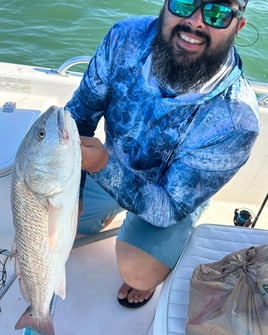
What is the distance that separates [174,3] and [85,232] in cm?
139

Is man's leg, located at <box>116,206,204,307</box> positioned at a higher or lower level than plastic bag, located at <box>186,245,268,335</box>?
lower

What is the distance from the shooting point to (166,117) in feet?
6.61

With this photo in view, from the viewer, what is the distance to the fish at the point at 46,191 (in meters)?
1.33

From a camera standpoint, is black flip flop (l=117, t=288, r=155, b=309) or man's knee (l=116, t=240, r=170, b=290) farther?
black flip flop (l=117, t=288, r=155, b=309)

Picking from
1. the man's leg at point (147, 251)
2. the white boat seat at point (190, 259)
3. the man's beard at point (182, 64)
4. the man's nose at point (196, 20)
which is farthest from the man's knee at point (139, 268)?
the man's nose at point (196, 20)

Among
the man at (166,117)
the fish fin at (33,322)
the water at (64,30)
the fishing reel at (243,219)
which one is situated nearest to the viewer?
the fish fin at (33,322)

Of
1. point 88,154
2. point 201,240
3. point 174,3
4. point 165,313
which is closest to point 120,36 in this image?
point 174,3

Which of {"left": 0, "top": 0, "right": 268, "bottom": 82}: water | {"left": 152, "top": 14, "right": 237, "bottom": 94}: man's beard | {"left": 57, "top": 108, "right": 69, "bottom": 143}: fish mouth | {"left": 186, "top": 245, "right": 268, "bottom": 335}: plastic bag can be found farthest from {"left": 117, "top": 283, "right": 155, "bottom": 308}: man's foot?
{"left": 0, "top": 0, "right": 268, "bottom": 82}: water

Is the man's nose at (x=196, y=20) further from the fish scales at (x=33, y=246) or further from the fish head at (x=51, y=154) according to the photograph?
the fish scales at (x=33, y=246)

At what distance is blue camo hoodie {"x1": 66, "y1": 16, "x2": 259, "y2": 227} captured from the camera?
1.95m

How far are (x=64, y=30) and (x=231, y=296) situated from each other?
5.88 meters

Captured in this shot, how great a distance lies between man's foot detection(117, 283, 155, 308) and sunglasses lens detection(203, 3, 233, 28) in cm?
139

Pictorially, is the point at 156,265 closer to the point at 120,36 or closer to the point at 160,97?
the point at 160,97

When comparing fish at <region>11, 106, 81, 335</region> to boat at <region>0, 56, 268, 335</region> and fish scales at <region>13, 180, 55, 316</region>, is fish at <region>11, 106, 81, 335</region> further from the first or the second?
boat at <region>0, 56, 268, 335</region>
